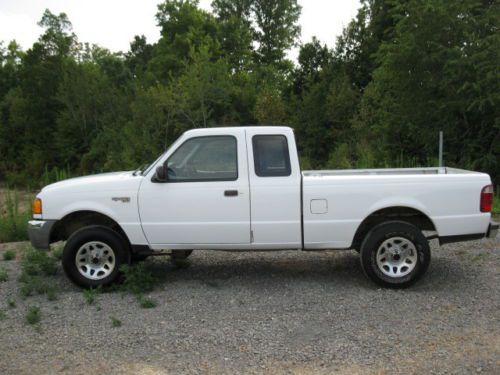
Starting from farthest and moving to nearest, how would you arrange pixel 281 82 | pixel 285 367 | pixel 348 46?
pixel 281 82, pixel 348 46, pixel 285 367

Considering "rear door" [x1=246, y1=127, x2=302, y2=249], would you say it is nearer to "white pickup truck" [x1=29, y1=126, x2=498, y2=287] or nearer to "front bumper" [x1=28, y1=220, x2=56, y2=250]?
"white pickup truck" [x1=29, y1=126, x2=498, y2=287]

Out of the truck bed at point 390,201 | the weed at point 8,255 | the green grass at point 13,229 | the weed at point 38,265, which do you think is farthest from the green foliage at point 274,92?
the truck bed at point 390,201

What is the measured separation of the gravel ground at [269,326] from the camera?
14.0 ft

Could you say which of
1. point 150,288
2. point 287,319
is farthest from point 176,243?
point 287,319

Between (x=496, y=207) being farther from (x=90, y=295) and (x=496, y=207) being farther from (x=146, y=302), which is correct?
(x=90, y=295)

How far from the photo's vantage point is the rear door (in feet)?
19.9

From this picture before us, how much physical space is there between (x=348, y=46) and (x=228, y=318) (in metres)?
29.8

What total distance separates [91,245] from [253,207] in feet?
6.52

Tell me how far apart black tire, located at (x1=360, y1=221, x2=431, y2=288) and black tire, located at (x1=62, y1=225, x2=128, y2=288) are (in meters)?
2.87

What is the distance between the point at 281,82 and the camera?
46.7 metres

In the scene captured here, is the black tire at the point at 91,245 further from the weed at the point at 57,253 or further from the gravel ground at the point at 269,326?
the weed at the point at 57,253

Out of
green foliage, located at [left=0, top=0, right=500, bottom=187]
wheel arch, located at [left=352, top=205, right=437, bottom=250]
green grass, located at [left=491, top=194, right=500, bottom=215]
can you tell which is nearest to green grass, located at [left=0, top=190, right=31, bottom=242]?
green foliage, located at [left=0, top=0, right=500, bottom=187]

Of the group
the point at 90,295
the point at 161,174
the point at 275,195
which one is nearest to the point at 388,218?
the point at 275,195

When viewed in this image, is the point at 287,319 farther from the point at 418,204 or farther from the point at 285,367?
the point at 418,204
